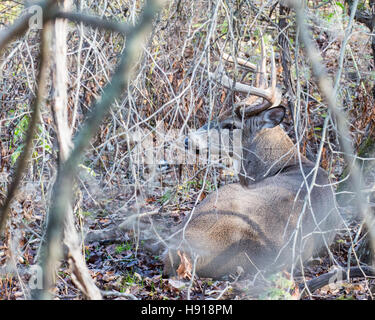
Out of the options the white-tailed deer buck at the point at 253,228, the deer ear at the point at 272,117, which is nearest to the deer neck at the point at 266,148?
the deer ear at the point at 272,117

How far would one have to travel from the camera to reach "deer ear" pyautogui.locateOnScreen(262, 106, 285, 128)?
6.06m

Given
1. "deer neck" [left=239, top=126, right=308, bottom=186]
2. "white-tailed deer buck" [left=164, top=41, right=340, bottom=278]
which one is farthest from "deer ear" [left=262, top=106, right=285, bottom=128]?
"white-tailed deer buck" [left=164, top=41, right=340, bottom=278]

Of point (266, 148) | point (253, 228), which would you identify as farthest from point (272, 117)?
point (253, 228)

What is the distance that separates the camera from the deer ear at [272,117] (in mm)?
6062

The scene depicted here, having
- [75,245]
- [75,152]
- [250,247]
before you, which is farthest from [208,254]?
[75,152]

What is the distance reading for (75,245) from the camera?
2.06 meters

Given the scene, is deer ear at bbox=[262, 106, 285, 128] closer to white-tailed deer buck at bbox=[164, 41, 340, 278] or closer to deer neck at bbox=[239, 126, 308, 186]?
deer neck at bbox=[239, 126, 308, 186]

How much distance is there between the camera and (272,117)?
6172 mm

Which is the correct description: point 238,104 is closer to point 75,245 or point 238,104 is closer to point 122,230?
point 122,230

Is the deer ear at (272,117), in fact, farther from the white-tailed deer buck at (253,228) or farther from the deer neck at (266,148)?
the white-tailed deer buck at (253,228)
